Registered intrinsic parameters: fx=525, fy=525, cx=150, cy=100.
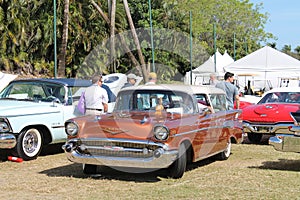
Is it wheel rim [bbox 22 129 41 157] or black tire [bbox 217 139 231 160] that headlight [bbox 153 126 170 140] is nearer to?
black tire [bbox 217 139 231 160]

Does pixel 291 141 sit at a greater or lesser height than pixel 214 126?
lesser

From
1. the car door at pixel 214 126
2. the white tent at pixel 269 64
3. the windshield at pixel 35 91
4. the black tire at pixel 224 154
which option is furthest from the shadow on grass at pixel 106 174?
the white tent at pixel 269 64

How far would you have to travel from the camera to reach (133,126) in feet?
24.8

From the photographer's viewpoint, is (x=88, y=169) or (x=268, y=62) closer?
(x=88, y=169)

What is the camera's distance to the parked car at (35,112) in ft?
31.3

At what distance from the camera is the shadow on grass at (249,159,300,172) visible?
9.08m

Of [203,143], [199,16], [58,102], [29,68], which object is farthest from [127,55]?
[203,143]

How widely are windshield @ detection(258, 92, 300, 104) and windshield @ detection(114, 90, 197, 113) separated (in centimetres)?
520

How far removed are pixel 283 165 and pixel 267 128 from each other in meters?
2.83

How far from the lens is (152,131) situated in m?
7.51

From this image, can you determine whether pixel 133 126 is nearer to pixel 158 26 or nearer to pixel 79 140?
pixel 79 140

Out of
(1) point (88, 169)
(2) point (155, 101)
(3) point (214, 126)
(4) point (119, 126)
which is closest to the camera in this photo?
(4) point (119, 126)

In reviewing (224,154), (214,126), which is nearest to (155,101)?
(214,126)

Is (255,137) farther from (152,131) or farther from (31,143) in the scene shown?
(152,131)
